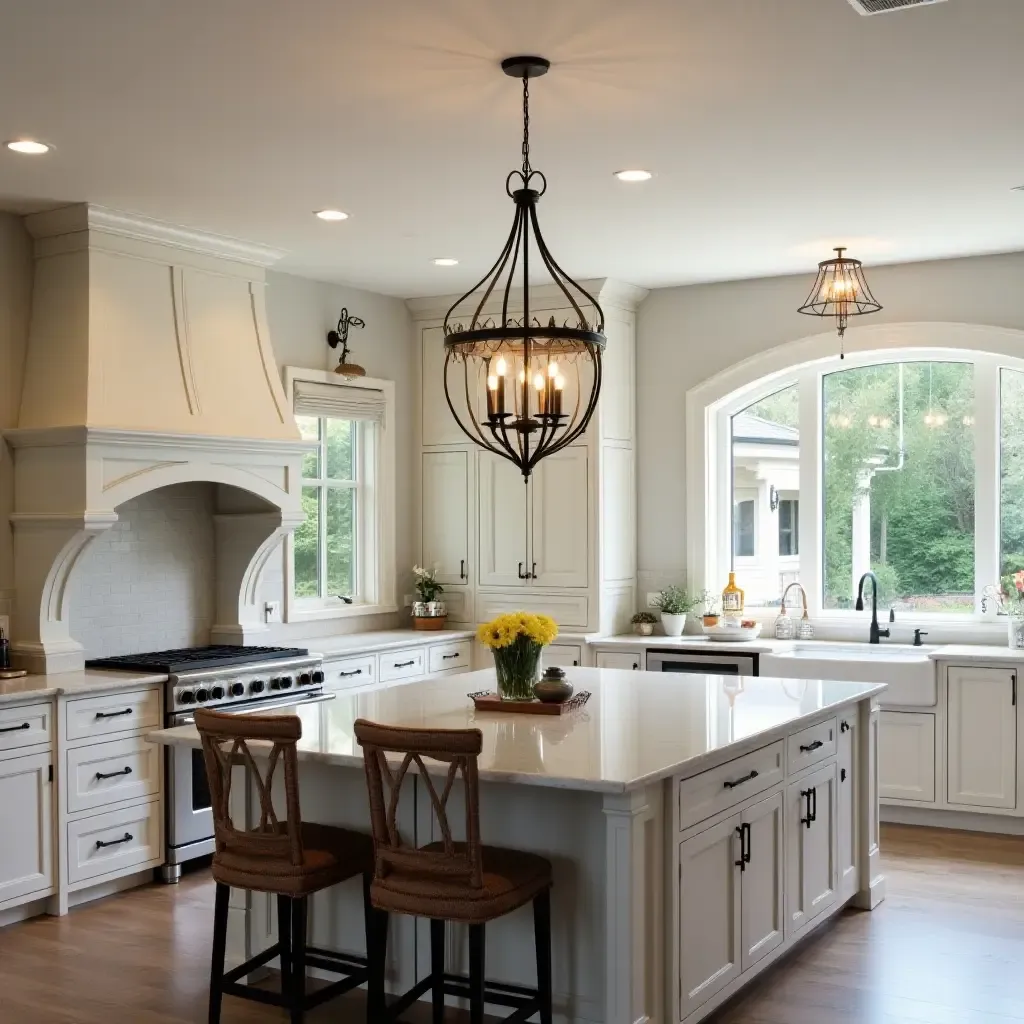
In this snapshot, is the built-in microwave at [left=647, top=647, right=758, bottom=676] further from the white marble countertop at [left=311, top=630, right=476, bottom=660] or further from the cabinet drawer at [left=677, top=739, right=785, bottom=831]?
the cabinet drawer at [left=677, top=739, right=785, bottom=831]

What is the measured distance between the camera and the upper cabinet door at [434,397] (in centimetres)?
765

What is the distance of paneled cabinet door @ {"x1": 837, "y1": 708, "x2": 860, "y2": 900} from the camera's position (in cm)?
478

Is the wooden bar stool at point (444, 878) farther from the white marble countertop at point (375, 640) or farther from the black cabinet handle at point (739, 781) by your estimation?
the white marble countertop at point (375, 640)

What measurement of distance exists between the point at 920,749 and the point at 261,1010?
3688 millimetres

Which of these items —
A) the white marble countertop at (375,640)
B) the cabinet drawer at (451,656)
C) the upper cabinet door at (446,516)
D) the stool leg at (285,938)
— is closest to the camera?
the stool leg at (285,938)

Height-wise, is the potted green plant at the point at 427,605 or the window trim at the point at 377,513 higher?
the window trim at the point at 377,513

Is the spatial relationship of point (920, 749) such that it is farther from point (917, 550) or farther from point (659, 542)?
point (659, 542)

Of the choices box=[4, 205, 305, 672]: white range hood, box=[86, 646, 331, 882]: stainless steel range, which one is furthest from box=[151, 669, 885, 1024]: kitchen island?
box=[4, 205, 305, 672]: white range hood

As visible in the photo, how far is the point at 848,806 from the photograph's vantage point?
4867 mm

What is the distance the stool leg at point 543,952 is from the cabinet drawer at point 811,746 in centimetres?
119

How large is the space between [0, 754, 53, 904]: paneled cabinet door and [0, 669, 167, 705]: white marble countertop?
0.81 feet

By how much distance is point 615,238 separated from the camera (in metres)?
6.05

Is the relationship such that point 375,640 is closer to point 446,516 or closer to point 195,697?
point 446,516

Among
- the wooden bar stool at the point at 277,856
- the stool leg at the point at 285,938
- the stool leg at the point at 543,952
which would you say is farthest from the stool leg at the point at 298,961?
the stool leg at the point at 543,952
